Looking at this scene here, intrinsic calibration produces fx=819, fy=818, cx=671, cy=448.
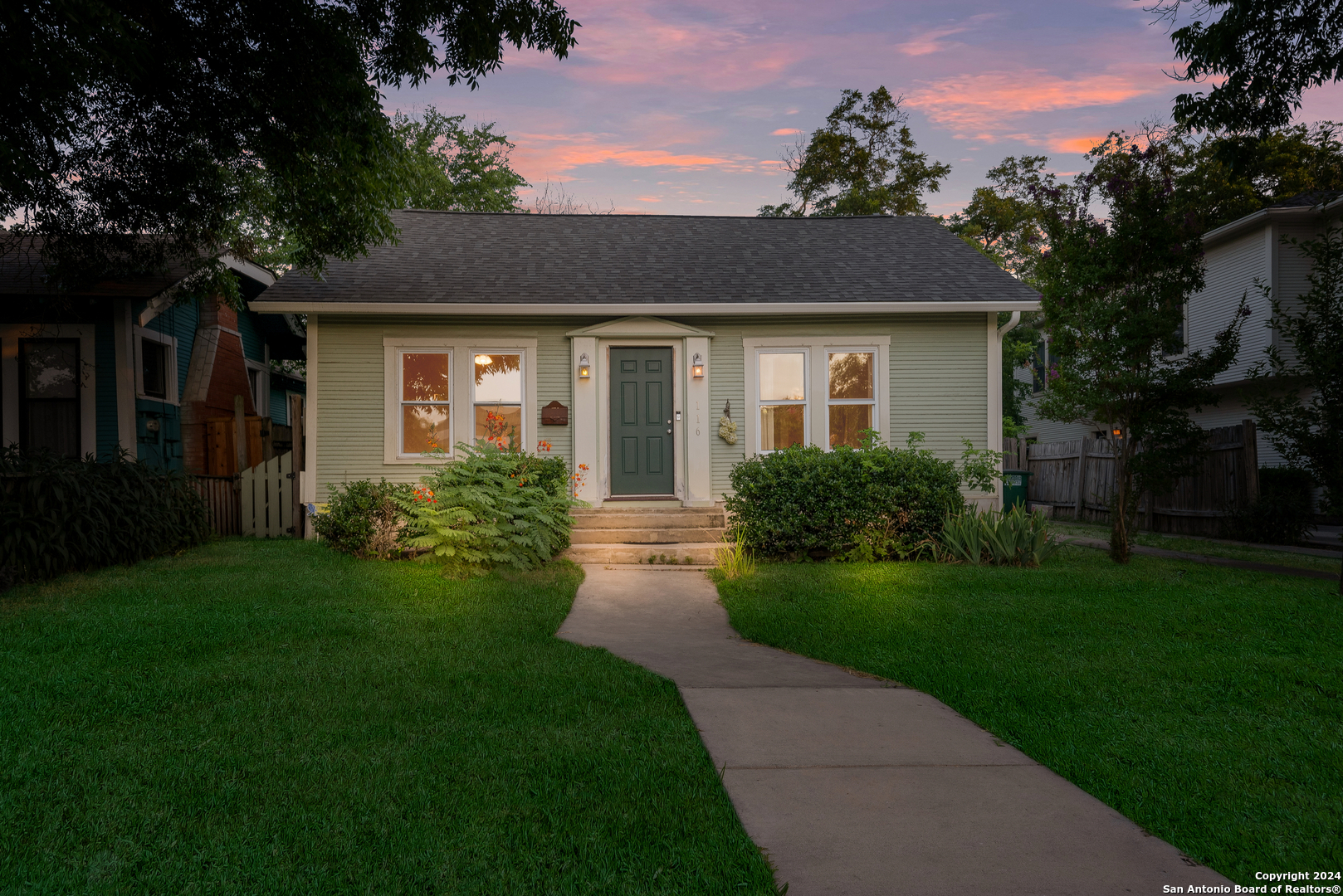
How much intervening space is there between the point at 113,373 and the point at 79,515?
16.7ft

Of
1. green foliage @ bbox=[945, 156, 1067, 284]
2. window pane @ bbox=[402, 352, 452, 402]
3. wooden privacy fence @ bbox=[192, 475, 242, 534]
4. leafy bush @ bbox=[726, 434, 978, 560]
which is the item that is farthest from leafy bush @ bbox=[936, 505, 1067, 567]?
green foliage @ bbox=[945, 156, 1067, 284]

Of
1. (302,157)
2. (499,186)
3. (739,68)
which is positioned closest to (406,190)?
(302,157)

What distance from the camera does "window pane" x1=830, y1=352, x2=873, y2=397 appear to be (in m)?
11.6

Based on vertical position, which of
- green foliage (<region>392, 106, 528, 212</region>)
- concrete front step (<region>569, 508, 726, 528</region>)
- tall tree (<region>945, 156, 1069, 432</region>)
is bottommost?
concrete front step (<region>569, 508, 726, 528</region>)

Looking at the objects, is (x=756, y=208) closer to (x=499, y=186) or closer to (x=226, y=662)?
(x=499, y=186)

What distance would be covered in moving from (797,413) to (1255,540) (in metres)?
7.25

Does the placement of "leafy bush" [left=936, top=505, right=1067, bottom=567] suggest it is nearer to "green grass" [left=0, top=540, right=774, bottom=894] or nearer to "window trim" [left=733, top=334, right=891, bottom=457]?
"window trim" [left=733, top=334, right=891, bottom=457]

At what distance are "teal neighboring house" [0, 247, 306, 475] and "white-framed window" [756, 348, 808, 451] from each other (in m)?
8.04

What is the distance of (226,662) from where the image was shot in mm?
4980

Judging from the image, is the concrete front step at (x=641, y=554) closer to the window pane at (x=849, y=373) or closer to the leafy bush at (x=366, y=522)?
the leafy bush at (x=366, y=522)

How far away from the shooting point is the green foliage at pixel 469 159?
2795 centimetres

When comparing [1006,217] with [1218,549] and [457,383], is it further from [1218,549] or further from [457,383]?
[457,383]

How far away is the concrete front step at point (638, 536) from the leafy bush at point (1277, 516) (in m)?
8.32

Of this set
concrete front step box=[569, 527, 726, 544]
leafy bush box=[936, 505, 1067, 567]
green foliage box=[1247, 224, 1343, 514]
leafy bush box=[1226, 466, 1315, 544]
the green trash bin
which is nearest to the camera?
green foliage box=[1247, 224, 1343, 514]
